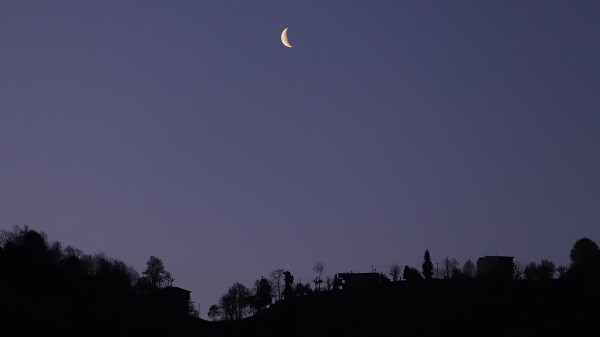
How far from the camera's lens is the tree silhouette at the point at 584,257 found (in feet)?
428

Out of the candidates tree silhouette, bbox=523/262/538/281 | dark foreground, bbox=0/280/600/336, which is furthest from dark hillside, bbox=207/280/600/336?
tree silhouette, bbox=523/262/538/281

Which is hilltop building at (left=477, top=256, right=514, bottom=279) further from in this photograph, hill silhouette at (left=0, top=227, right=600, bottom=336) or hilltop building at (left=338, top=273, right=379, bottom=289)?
hilltop building at (left=338, top=273, right=379, bottom=289)

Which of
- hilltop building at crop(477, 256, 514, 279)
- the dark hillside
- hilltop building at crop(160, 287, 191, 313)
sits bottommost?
the dark hillside

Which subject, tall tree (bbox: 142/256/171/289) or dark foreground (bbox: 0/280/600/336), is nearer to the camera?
dark foreground (bbox: 0/280/600/336)

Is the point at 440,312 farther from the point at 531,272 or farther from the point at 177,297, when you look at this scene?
the point at 177,297

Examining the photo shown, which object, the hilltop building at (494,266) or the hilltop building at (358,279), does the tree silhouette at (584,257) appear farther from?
the hilltop building at (358,279)

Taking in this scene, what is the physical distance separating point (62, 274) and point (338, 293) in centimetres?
6443

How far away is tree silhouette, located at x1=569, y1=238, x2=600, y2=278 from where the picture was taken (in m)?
130

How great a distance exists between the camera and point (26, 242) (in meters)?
122

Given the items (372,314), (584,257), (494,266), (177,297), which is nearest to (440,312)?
(372,314)

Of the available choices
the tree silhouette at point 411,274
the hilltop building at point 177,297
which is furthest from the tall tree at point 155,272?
the tree silhouette at point 411,274

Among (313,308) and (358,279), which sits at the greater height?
(358,279)

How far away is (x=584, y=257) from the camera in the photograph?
138 metres

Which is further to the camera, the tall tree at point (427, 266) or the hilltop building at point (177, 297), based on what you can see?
the tall tree at point (427, 266)
